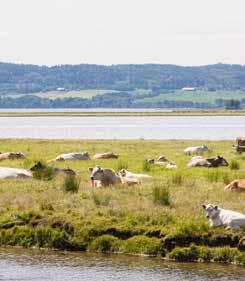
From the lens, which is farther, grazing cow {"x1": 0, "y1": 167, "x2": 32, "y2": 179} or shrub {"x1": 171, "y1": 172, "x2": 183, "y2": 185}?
grazing cow {"x1": 0, "y1": 167, "x2": 32, "y2": 179}

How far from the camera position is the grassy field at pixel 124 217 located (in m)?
22.6

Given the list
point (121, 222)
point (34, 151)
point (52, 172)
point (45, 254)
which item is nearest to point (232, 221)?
point (121, 222)

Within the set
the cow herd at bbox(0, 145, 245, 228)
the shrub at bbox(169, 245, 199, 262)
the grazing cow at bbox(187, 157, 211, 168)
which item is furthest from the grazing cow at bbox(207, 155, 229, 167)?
the shrub at bbox(169, 245, 199, 262)

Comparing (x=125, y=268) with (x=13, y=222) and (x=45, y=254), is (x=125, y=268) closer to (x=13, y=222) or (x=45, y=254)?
(x=45, y=254)

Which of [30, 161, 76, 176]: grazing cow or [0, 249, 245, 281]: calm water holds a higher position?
[30, 161, 76, 176]: grazing cow

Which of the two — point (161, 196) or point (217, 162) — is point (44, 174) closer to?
point (161, 196)

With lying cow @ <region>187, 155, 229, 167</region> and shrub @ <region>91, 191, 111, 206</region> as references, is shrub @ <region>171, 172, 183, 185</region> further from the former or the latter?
lying cow @ <region>187, 155, 229, 167</region>

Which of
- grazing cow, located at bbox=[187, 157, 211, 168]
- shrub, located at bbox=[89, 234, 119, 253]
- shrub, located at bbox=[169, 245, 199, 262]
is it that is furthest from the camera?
grazing cow, located at bbox=[187, 157, 211, 168]

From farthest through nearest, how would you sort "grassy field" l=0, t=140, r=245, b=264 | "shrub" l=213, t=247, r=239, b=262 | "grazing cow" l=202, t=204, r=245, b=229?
"grazing cow" l=202, t=204, r=245, b=229 → "grassy field" l=0, t=140, r=245, b=264 → "shrub" l=213, t=247, r=239, b=262

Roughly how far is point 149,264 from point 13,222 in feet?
16.6

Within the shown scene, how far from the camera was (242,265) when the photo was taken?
21.3 m

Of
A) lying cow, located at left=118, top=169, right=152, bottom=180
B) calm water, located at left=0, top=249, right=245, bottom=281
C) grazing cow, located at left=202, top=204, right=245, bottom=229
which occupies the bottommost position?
calm water, located at left=0, top=249, right=245, bottom=281

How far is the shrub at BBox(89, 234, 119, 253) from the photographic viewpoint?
2317cm

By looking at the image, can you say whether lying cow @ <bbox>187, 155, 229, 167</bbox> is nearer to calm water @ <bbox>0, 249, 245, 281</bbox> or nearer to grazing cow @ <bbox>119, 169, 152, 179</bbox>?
grazing cow @ <bbox>119, 169, 152, 179</bbox>
